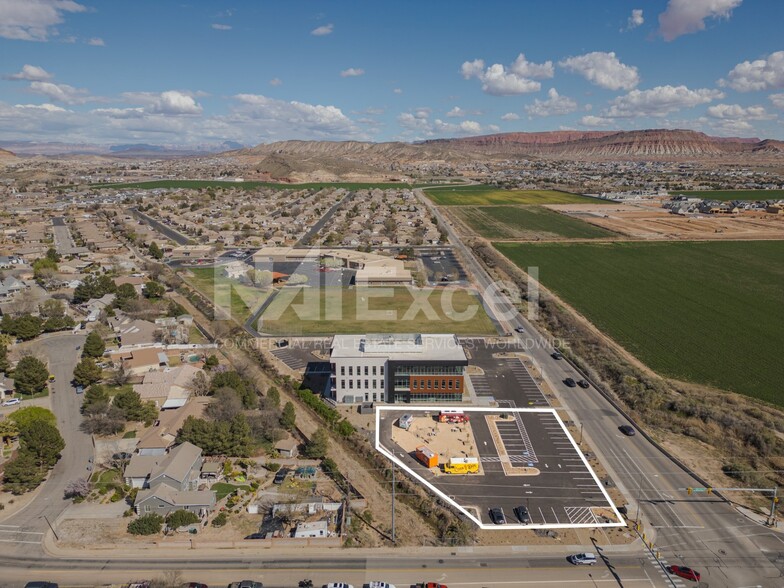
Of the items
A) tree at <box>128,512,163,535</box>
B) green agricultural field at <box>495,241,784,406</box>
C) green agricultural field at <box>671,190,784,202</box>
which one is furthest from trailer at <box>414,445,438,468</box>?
green agricultural field at <box>671,190,784,202</box>

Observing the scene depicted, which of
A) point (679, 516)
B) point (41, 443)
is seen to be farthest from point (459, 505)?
point (41, 443)

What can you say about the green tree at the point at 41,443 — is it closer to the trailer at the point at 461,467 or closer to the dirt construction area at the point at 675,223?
the trailer at the point at 461,467

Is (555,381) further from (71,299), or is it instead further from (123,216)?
(123,216)

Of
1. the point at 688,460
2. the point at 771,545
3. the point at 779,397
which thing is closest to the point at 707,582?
the point at 771,545

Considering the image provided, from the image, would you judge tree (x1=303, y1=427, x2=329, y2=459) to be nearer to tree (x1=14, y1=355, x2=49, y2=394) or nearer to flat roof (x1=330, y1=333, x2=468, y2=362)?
flat roof (x1=330, y1=333, x2=468, y2=362)

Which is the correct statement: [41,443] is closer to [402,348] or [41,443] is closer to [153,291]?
[402,348]

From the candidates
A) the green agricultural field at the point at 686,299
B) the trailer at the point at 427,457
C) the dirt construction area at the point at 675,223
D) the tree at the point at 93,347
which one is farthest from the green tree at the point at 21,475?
the dirt construction area at the point at 675,223
